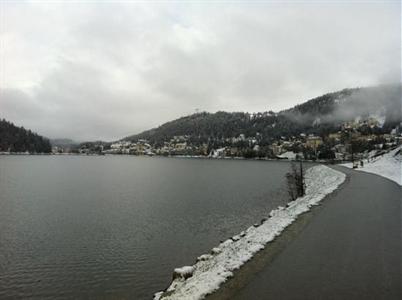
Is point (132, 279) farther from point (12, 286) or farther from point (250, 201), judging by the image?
point (250, 201)

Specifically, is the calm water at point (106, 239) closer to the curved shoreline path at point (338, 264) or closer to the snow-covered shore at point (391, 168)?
the curved shoreline path at point (338, 264)

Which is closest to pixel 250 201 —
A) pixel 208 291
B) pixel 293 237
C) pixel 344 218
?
pixel 344 218

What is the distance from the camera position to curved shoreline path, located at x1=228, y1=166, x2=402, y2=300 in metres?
9.48

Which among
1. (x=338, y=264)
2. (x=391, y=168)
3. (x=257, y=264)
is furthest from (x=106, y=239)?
(x=391, y=168)

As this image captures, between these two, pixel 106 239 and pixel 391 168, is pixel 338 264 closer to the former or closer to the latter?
pixel 106 239

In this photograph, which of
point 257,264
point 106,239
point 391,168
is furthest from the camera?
point 391,168

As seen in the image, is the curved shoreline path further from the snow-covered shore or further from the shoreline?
the snow-covered shore

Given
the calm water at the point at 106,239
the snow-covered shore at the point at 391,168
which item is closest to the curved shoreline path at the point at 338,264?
the calm water at the point at 106,239

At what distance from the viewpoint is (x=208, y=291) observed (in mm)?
9820

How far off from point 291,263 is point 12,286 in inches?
480

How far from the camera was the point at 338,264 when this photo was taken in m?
11.7

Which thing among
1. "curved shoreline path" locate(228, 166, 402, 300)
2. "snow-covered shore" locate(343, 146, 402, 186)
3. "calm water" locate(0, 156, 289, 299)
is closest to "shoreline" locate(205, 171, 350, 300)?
"curved shoreline path" locate(228, 166, 402, 300)

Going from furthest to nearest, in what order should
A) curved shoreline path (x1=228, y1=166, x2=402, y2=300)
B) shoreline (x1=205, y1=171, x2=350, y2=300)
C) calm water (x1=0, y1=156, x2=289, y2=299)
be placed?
calm water (x1=0, y1=156, x2=289, y2=299) → shoreline (x1=205, y1=171, x2=350, y2=300) → curved shoreline path (x1=228, y1=166, x2=402, y2=300)

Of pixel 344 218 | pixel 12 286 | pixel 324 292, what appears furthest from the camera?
pixel 344 218
